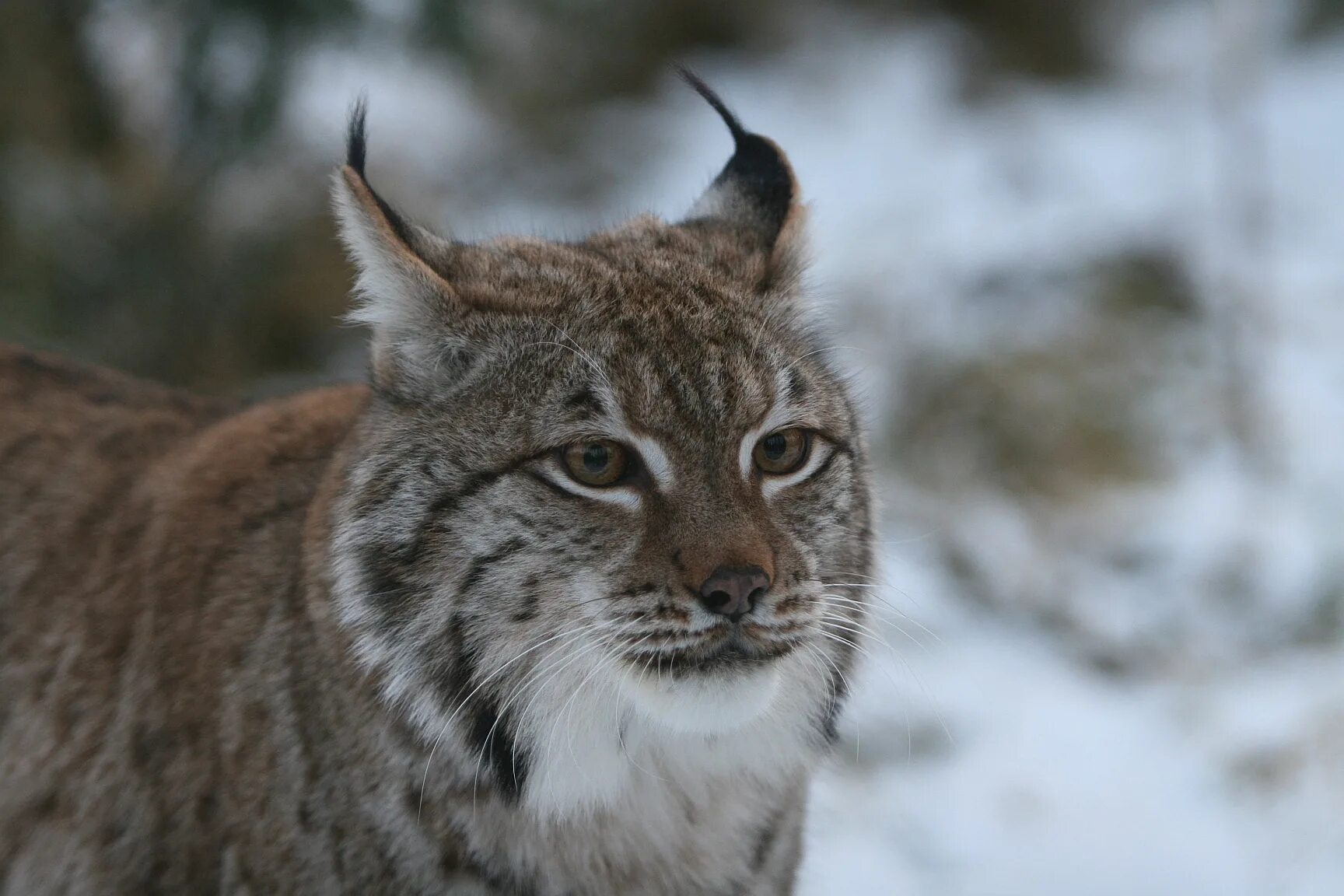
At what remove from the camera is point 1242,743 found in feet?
17.8

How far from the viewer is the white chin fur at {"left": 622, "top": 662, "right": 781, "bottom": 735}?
2.68 meters

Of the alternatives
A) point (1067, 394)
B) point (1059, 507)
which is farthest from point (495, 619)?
point (1067, 394)

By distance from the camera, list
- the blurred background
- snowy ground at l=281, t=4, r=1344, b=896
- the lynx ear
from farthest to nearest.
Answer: the blurred background → snowy ground at l=281, t=4, r=1344, b=896 → the lynx ear

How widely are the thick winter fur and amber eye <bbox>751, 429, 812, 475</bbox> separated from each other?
0.09 ft

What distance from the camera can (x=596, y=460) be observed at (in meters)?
2.74

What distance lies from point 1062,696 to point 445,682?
12.1 ft

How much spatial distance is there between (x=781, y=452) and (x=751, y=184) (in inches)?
32.2

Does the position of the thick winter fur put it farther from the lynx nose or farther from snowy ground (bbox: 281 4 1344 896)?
snowy ground (bbox: 281 4 1344 896)

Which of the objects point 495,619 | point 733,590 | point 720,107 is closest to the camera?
point 733,590

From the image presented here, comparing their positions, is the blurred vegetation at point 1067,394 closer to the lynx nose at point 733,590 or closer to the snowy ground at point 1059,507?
the snowy ground at point 1059,507

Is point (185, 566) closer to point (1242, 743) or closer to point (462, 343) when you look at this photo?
point (462, 343)

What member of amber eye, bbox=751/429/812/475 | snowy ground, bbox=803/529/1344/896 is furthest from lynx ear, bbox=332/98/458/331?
snowy ground, bbox=803/529/1344/896

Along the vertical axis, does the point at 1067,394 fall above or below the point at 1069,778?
above

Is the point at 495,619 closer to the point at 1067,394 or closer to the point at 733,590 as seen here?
the point at 733,590
